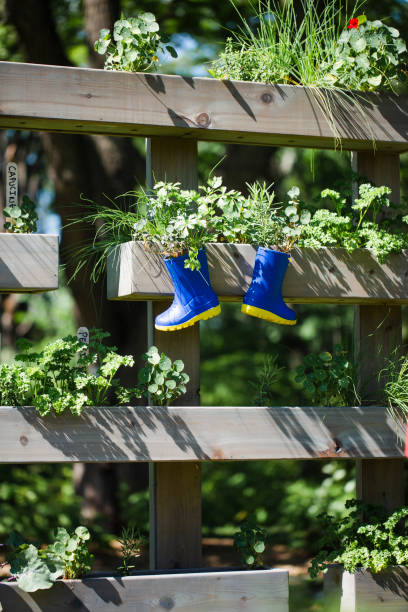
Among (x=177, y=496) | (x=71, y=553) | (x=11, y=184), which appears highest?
(x=11, y=184)

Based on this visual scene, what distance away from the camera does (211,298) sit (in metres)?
2.97

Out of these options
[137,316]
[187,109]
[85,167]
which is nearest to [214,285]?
[187,109]

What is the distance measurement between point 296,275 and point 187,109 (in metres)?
0.76

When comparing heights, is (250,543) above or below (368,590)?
above

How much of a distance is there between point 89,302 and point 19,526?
1.99 meters

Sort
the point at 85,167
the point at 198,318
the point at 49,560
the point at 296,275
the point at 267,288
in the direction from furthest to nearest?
the point at 85,167, the point at 296,275, the point at 267,288, the point at 198,318, the point at 49,560

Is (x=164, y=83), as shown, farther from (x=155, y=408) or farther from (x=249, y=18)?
(x=249, y=18)

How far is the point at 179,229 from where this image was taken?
9.65 feet

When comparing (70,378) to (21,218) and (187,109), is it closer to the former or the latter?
(21,218)

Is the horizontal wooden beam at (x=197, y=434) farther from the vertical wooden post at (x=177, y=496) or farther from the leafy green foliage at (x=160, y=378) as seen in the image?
the vertical wooden post at (x=177, y=496)

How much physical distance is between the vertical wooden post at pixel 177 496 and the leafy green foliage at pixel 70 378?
106 millimetres

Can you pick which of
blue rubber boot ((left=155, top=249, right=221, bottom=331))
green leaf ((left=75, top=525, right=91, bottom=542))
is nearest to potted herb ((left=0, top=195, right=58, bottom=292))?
blue rubber boot ((left=155, top=249, right=221, bottom=331))

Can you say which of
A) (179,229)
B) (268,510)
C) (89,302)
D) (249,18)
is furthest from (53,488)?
(179,229)

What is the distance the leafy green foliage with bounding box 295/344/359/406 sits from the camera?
3.26m
